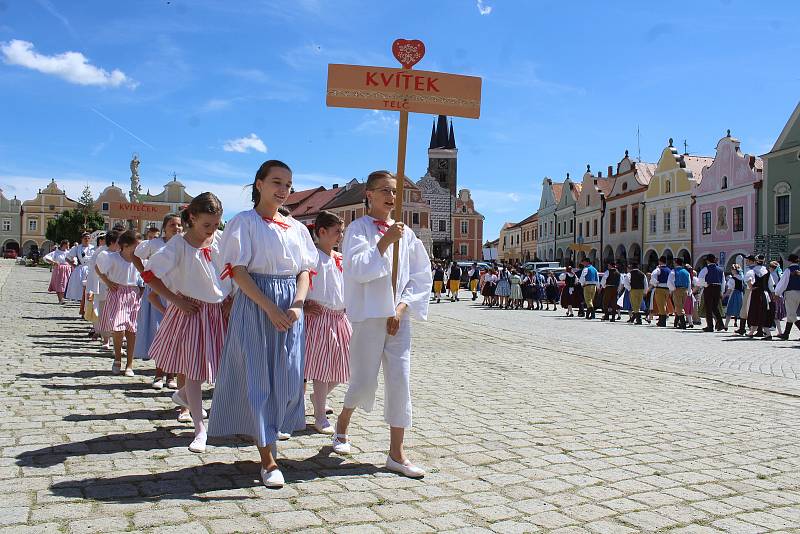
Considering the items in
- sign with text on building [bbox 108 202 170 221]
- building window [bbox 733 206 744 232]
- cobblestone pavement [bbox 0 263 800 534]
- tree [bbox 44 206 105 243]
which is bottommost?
cobblestone pavement [bbox 0 263 800 534]

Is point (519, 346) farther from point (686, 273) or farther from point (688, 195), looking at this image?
point (688, 195)

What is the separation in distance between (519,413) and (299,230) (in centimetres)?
294

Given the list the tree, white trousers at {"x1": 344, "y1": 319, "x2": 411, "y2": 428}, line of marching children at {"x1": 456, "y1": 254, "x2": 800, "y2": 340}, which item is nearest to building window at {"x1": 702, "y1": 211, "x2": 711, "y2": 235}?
line of marching children at {"x1": 456, "y1": 254, "x2": 800, "y2": 340}

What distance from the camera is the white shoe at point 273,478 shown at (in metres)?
3.93

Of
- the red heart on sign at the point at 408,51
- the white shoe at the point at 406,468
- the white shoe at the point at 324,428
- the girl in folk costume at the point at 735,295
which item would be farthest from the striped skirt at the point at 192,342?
the girl in folk costume at the point at 735,295

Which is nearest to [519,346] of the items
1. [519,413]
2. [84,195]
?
[519,413]

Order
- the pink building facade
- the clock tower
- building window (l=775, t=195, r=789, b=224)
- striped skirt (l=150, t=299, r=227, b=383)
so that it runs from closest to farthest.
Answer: striped skirt (l=150, t=299, r=227, b=383), building window (l=775, t=195, r=789, b=224), the pink building facade, the clock tower

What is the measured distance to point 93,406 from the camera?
20.2 ft

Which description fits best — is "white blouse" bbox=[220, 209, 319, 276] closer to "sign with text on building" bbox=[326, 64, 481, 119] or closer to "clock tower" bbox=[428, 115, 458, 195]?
"sign with text on building" bbox=[326, 64, 481, 119]

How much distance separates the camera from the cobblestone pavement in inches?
139

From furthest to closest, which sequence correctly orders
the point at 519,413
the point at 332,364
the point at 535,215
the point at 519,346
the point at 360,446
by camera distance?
1. the point at 535,215
2. the point at 519,346
3. the point at 519,413
4. the point at 332,364
5. the point at 360,446

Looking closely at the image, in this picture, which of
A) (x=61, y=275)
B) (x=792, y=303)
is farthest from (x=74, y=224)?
(x=792, y=303)

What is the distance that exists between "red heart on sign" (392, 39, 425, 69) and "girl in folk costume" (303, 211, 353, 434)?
1444 millimetres

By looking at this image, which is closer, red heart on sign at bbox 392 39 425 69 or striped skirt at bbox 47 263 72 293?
red heart on sign at bbox 392 39 425 69
